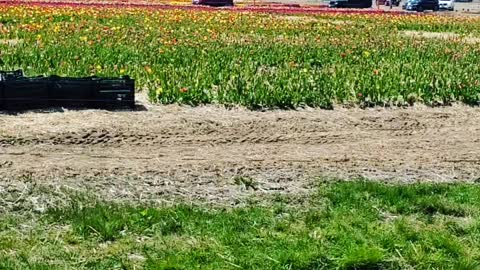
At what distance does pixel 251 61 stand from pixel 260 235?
8325 mm

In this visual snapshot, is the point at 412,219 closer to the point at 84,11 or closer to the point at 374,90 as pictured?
the point at 374,90

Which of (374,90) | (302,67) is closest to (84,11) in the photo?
(302,67)

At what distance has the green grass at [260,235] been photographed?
5027 mm

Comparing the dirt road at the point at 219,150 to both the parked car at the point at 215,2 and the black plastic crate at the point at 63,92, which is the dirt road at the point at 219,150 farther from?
the parked car at the point at 215,2

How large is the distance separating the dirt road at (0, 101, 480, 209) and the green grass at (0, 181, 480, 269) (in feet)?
1.69

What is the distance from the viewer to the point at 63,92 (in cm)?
921

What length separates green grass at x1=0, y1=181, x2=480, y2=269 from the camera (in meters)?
5.03

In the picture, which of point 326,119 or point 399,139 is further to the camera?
point 326,119

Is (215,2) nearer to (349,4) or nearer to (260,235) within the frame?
(349,4)

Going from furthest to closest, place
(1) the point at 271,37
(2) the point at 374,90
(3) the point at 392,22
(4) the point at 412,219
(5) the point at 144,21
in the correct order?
(3) the point at 392,22, (5) the point at 144,21, (1) the point at 271,37, (2) the point at 374,90, (4) the point at 412,219

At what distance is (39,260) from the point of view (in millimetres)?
4941

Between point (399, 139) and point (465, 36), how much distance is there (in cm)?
1409

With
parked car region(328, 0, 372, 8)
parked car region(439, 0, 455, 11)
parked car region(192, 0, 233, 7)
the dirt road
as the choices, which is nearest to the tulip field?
the dirt road

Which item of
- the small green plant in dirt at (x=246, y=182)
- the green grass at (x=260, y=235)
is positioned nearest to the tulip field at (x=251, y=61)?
the small green plant in dirt at (x=246, y=182)
